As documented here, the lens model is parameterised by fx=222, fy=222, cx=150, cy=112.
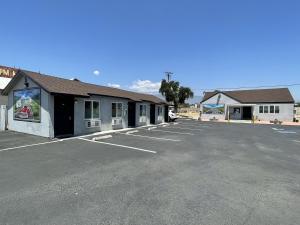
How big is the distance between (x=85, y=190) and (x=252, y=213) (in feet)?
12.5

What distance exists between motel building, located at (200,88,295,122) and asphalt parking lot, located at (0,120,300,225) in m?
32.9

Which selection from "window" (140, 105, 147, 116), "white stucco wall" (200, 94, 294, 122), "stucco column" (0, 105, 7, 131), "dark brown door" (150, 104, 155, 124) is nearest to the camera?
"stucco column" (0, 105, 7, 131)

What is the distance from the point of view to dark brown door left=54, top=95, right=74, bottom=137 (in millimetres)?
13941

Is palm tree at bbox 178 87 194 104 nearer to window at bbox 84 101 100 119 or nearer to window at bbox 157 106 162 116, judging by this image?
window at bbox 157 106 162 116

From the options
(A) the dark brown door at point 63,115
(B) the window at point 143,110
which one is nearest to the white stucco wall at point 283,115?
(B) the window at point 143,110

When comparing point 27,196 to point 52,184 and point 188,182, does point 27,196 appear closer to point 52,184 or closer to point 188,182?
point 52,184

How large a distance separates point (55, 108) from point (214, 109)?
35763mm

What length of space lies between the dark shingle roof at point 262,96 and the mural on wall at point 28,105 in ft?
118

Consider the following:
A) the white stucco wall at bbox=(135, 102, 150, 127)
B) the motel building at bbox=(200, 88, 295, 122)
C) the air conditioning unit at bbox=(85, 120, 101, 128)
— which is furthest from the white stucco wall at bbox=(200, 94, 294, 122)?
the air conditioning unit at bbox=(85, 120, 101, 128)

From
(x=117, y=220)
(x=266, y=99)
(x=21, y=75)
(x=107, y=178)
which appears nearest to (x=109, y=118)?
(x=21, y=75)

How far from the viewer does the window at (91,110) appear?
16.2m

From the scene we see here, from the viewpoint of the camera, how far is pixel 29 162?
8.03 meters

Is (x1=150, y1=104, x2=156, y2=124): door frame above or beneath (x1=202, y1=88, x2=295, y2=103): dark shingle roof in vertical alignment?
beneath

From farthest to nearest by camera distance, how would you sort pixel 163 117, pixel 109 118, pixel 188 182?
pixel 163 117 < pixel 109 118 < pixel 188 182
